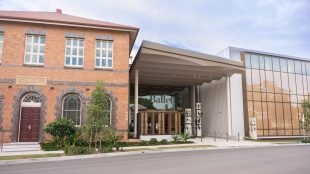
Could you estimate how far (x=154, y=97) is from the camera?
1608 inches

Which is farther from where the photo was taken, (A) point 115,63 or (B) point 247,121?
(B) point 247,121

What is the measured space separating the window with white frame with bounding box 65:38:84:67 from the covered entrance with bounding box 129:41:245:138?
461cm

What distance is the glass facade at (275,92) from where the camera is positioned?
29297 mm

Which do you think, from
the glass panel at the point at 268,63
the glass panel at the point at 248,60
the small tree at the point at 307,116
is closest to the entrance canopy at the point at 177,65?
the glass panel at the point at 248,60

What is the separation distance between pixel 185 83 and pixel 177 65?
989 centimetres

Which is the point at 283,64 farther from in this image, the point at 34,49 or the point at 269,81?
the point at 34,49

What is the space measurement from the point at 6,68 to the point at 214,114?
22861mm

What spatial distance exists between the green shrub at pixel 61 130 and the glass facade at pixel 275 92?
1970 centimetres

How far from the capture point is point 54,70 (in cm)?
1889

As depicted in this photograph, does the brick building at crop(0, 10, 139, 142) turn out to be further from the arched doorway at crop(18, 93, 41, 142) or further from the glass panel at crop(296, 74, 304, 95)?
the glass panel at crop(296, 74, 304, 95)

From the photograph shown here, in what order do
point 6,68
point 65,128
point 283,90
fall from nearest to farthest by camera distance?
point 65,128, point 6,68, point 283,90

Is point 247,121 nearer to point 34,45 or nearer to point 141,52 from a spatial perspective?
point 141,52

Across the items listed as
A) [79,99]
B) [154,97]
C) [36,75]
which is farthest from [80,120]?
[154,97]

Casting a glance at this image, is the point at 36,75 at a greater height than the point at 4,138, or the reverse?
the point at 36,75
